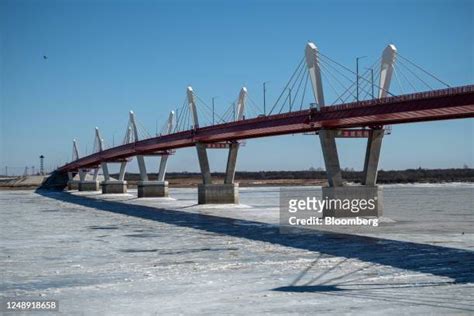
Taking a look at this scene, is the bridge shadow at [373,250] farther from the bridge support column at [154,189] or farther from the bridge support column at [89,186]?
the bridge support column at [89,186]

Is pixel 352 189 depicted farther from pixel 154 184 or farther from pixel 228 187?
pixel 154 184

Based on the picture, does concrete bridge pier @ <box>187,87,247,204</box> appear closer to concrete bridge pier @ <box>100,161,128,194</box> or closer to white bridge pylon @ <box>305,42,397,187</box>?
white bridge pylon @ <box>305,42,397,187</box>

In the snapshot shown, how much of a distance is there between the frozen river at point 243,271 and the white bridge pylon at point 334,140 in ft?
27.4

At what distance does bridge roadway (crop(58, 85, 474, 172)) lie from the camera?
32634 millimetres

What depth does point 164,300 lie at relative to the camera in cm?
1589

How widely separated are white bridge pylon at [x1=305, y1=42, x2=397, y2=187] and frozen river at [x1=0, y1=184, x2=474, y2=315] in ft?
27.4

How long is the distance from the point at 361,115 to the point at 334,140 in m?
6.09

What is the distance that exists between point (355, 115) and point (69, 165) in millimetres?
126079

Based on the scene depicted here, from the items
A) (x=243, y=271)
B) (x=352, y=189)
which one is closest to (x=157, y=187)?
(x=352, y=189)

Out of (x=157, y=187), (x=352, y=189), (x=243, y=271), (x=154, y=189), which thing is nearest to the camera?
(x=243, y=271)

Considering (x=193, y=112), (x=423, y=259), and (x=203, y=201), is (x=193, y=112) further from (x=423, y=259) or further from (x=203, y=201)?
(x=423, y=259)

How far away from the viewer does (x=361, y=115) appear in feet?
129

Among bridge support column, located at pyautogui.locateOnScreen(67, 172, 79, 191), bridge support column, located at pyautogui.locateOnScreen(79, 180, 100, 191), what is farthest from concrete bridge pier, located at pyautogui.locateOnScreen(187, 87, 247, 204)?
bridge support column, located at pyautogui.locateOnScreen(67, 172, 79, 191)

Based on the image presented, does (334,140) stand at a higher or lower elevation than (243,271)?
higher
